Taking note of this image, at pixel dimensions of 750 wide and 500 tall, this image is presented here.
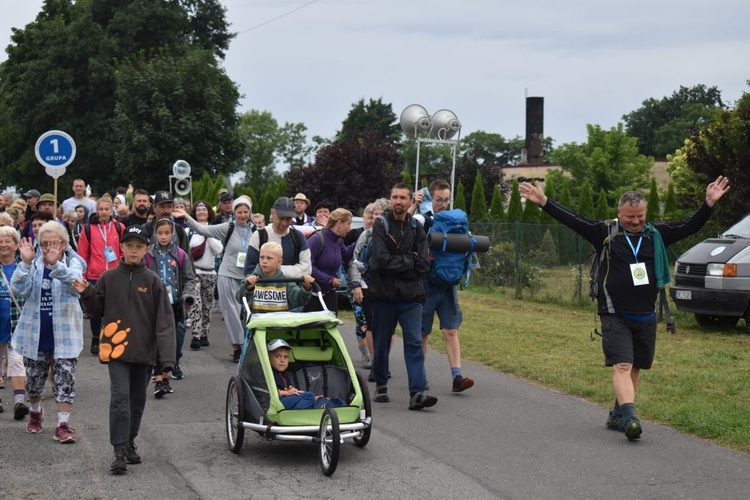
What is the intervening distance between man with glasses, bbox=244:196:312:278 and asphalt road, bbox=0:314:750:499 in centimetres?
154

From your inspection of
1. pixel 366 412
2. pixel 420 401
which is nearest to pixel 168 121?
pixel 420 401

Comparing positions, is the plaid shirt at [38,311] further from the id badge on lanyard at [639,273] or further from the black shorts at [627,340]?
the id badge on lanyard at [639,273]

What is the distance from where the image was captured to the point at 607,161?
73938 millimetres

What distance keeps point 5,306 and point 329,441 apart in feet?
12.4

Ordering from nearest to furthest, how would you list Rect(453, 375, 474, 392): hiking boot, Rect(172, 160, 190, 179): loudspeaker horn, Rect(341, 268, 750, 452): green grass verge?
Rect(341, 268, 750, 452): green grass verge → Rect(453, 375, 474, 392): hiking boot → Rect(172, 160, 190, 179): loudspeaker horn

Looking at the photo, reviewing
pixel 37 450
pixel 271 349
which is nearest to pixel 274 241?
pixel 271 349

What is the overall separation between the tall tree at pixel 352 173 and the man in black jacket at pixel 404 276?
83.7 feet

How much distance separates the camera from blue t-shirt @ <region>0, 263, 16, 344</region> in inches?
386

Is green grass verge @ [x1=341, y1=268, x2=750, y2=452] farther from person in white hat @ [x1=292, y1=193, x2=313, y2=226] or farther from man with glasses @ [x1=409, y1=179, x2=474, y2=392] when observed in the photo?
person in white hat @ [x1=292, y1=193, x2=313, y2=226]

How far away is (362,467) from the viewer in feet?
26.6

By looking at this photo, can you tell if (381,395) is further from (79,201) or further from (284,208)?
(79,201)

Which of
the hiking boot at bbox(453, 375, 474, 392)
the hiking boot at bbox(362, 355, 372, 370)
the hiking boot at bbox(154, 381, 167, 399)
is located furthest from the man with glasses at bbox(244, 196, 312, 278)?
Answer: the hiking boot at bbox(362, 355, 372, 370)

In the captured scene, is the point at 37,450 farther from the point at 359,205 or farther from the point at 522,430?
the point at 359,205

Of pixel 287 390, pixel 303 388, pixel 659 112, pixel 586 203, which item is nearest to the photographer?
pixel 287 390
